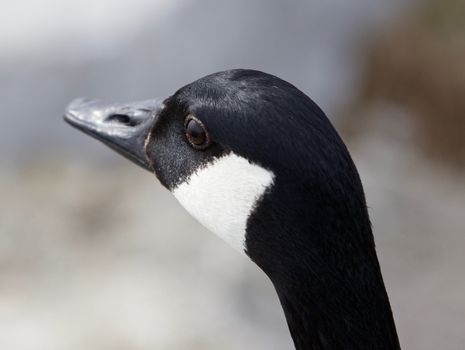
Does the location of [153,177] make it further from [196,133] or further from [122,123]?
[196,133]

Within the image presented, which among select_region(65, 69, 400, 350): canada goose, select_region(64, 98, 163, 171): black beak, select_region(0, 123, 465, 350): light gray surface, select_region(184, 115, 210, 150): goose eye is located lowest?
select_region(65, 69, 400, 350): canada goose

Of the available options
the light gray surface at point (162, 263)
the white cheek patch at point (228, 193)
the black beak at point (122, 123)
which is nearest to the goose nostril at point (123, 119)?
the black beak at point (122, 123)

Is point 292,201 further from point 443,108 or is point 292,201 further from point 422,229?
point 443,108

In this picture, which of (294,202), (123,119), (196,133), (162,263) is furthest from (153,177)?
(294,202)

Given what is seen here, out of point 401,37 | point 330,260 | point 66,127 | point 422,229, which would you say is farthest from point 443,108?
point 330,260

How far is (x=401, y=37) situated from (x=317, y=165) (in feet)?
14.1

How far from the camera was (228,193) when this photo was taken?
192 cm

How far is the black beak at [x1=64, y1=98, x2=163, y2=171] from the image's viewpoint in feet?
7.43

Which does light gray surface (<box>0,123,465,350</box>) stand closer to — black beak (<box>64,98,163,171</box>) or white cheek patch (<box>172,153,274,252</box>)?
black beak (<box>64,98,163,171</box>)

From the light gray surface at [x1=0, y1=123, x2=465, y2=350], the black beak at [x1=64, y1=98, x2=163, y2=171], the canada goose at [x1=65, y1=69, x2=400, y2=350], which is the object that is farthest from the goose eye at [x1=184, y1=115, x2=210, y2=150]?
the light gray surface at [x1=0, y1=123, x2=465, y2=350]

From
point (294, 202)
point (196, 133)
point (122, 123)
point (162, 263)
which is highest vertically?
point (162, 263)

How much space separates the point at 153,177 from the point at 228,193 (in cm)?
340

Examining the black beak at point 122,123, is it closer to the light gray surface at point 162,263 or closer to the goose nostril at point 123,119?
the goose nostril at point 123,119

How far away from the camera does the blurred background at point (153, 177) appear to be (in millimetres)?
4430
